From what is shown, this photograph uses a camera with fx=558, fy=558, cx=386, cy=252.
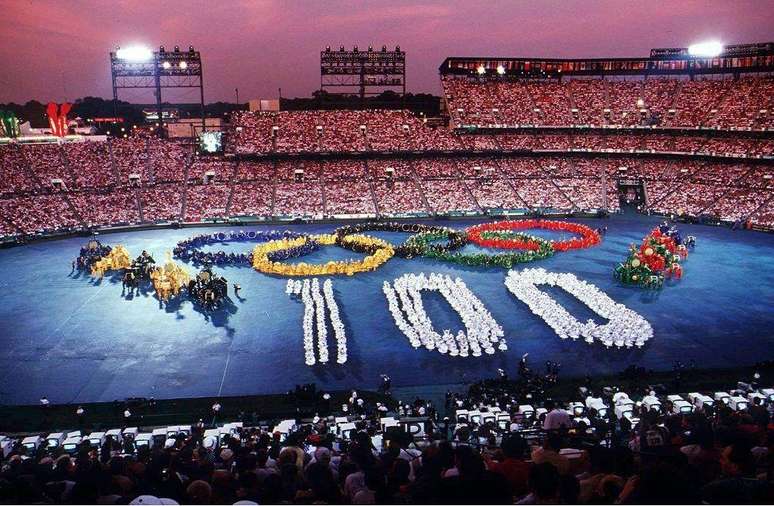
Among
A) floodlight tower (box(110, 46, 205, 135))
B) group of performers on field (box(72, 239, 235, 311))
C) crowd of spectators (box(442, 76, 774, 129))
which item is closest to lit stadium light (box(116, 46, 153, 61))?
floodlight tower (box(110, 46, 205, 135))

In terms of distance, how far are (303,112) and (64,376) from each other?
55.8m

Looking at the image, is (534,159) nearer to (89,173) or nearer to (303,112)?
(303,112)

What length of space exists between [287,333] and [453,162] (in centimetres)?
4550

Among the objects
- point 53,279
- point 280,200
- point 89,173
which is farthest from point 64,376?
point 89,173

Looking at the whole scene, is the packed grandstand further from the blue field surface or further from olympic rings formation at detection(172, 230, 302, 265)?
the blue field surface

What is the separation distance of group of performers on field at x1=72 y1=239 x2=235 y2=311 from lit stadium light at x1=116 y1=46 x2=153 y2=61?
32.4m

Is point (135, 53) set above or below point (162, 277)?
above

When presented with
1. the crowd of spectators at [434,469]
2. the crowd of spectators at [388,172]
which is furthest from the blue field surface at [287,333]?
the crowd of spectators at [388,172]

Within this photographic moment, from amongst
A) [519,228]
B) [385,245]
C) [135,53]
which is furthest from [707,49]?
[135,53]

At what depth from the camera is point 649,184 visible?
200 feet

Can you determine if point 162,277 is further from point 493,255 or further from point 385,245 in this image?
point 493,255

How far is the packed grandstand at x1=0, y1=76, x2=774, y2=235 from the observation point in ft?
181

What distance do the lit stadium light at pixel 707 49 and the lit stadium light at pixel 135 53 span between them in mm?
Result: 65394

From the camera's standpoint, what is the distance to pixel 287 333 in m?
25.4
